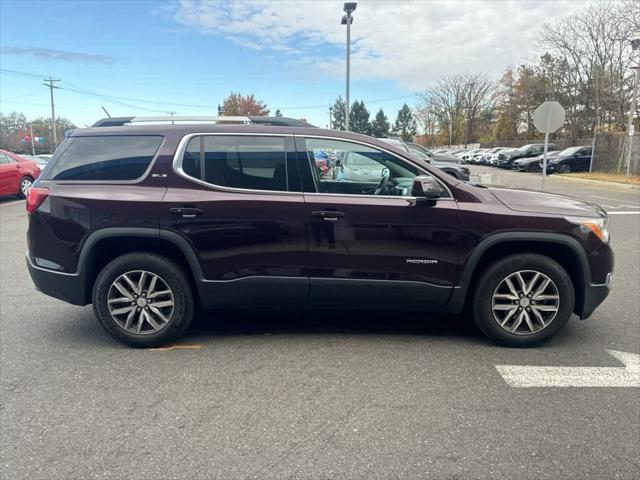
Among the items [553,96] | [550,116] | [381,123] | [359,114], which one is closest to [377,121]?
[381,123]

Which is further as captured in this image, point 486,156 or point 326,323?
point 486,156

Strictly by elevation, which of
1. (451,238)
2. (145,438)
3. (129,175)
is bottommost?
(145,438)

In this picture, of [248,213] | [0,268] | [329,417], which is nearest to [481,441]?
[329,417]

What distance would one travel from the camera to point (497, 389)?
10.6 ft

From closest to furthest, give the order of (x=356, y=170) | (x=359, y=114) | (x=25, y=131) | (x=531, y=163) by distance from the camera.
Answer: (x=356, y=170)
(x=531, y=163)
(x=25, y=131)
(x=359, y=114)

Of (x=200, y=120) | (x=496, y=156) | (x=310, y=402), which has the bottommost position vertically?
(x=310, y=402)

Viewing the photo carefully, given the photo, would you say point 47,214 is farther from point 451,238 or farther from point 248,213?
point 451,238

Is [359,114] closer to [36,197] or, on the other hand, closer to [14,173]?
[14,173]

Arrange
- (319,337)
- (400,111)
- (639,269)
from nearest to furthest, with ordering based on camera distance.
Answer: (319,337), (639,269), (400,111)

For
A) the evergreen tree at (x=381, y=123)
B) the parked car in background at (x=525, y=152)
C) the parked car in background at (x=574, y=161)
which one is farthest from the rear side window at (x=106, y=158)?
the evergreen tree at (x=381, y=123)

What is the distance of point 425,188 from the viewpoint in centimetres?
358

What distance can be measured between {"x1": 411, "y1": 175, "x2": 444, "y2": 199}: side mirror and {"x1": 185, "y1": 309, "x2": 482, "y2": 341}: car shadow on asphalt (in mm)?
1324

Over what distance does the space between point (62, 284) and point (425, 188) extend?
3.08 metres

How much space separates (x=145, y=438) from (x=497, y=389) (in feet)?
7.65
